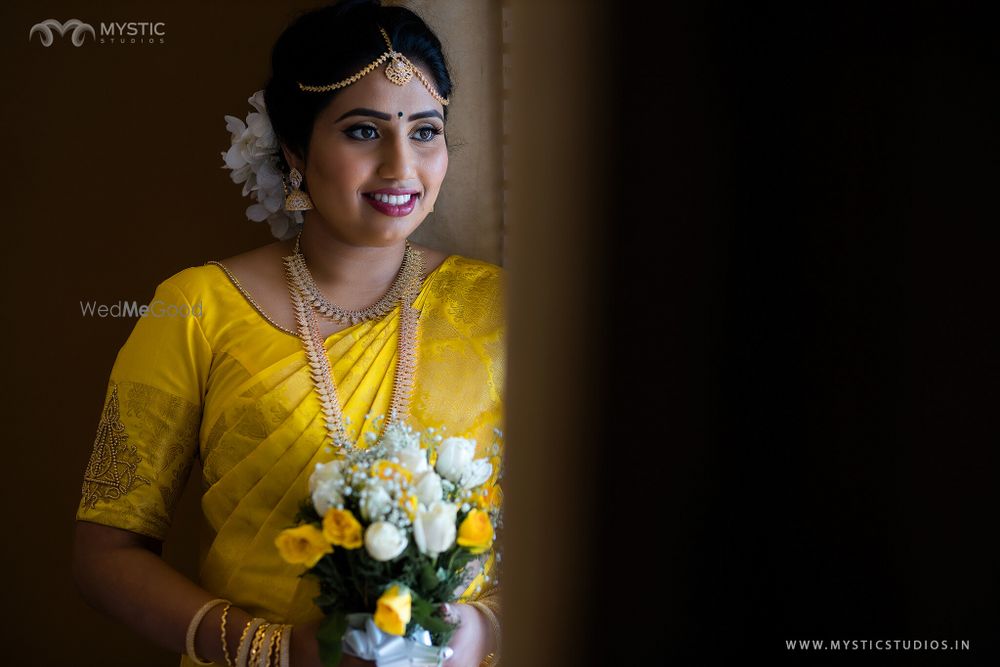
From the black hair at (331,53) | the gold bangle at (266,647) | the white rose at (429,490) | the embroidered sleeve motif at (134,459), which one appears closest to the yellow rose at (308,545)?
the white rose at (429,490)

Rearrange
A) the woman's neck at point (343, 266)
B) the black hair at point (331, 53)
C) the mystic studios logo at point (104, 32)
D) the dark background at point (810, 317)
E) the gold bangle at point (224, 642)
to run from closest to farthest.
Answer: the dark background at point (810, 317), the gold bangle at point (224, 642), the black hair at point (331, 53), the woman's neck at point (343, 266), the mystic studios logo at point (104, 32)

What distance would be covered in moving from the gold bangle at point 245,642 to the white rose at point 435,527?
31cm

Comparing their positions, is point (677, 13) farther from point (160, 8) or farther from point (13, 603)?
point (13, 603)

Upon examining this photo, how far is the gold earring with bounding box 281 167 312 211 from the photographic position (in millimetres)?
1295

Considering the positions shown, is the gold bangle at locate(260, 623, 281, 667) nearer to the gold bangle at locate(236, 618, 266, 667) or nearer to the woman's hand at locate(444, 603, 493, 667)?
the gold bangle at locate(236, 618, 266, 667)

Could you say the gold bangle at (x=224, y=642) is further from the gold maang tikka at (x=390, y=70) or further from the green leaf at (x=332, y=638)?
the gold maang tikka at (x=390, y=70)

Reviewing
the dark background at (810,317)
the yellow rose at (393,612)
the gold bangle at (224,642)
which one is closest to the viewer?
the dark background at (810,317)

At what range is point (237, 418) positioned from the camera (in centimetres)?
123

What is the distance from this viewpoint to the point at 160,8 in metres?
1.49

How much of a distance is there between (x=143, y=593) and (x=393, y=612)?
46cm

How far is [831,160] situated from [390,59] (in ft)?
3.63

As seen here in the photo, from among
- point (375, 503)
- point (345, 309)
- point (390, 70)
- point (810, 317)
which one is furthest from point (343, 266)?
point (810, 317)

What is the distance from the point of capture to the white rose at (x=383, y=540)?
0.93 metres

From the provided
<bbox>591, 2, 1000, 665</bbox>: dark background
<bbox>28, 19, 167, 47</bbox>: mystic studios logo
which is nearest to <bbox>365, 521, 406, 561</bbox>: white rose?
<bbox>591, 2, 1000, 665</bbox>: dark background
